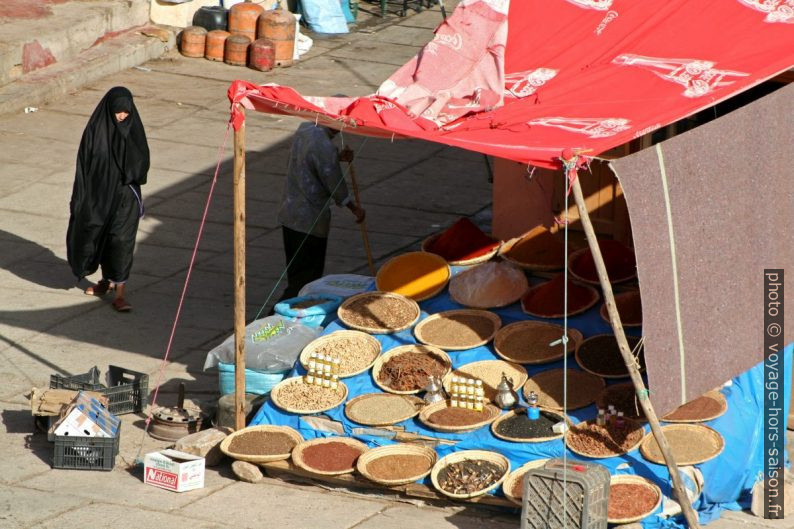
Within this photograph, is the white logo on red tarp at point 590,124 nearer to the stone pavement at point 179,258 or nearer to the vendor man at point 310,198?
the stone pavement at point 179,258

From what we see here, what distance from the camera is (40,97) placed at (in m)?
15.8

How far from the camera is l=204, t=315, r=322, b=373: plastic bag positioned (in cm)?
903

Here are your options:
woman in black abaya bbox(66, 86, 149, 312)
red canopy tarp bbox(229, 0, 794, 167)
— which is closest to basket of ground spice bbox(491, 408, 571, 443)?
red canopy tarp bbox(229, 0, 794, 167)

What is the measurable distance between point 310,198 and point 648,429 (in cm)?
343

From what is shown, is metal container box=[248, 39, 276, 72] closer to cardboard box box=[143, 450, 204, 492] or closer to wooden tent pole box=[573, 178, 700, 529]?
cardboard box box=[143, 450, 204, 492]

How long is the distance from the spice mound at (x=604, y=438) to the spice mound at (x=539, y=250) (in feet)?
5.39

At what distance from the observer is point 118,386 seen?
29.4 feet

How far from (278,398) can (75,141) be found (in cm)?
696

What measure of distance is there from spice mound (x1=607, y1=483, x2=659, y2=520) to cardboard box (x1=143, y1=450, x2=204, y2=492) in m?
2.38

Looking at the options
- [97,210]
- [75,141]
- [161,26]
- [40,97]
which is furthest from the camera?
[161,26]

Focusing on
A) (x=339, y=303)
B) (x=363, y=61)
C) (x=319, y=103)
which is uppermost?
(x=363, y=61)

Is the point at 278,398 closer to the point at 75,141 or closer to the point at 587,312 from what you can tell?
the point at 587,312

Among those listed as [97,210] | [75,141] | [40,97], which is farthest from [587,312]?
[40,97]

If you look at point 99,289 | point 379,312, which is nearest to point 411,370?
point 379,312
